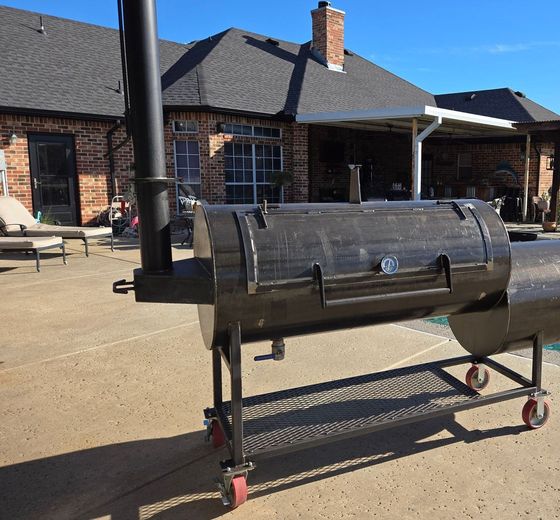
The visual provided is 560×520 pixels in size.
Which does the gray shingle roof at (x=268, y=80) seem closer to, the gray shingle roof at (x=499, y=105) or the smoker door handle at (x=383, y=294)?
the gray shingle roof at (x=499, y=105)

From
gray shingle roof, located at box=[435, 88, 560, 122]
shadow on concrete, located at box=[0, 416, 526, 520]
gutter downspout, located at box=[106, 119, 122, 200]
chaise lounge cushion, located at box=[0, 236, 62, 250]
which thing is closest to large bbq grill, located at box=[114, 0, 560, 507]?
shadow on concrete, located at box=[0, 416, 526, 520]

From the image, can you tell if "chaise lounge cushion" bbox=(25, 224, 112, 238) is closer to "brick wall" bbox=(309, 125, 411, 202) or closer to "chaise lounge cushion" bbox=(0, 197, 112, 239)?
"chaise lounge cushion" bbox=(0, 197, 112, 239)

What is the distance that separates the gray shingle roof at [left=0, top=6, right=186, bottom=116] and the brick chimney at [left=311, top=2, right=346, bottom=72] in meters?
5.11

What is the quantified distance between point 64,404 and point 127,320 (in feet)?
5.94

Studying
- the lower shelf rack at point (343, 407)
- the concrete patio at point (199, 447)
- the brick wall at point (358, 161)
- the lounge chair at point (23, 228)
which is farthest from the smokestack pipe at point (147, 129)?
the brick wall at point (358, 161)

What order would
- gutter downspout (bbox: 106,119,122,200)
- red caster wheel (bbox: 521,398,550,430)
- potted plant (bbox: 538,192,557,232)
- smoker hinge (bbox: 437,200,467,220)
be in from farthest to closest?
potted plant (bbox: 538,192,557,232) < gutter downspout (bbox: 106,119,122,200) < red caster wheel (bbox: 521,398,550,430) < smoker hinge (bbox: 437,200,467,220)

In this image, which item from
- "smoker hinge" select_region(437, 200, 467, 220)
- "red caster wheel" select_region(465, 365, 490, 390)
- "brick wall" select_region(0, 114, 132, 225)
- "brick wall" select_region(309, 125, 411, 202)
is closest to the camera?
"smoker hinge" select_region(437, 200, 467, 220)

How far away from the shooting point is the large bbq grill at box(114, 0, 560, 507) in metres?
2.20

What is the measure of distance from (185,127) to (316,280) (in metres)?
10.8

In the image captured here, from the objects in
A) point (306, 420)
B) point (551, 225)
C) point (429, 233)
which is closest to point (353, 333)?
point (306, 420)

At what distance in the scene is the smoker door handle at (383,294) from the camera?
7.37 feet

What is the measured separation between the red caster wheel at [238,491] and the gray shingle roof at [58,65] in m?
10.0

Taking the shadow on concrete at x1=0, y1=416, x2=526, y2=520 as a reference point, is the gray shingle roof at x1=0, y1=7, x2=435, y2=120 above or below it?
above

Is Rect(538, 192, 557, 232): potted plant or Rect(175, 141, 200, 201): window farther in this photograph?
Rect(175, 141, 200, 201): window
